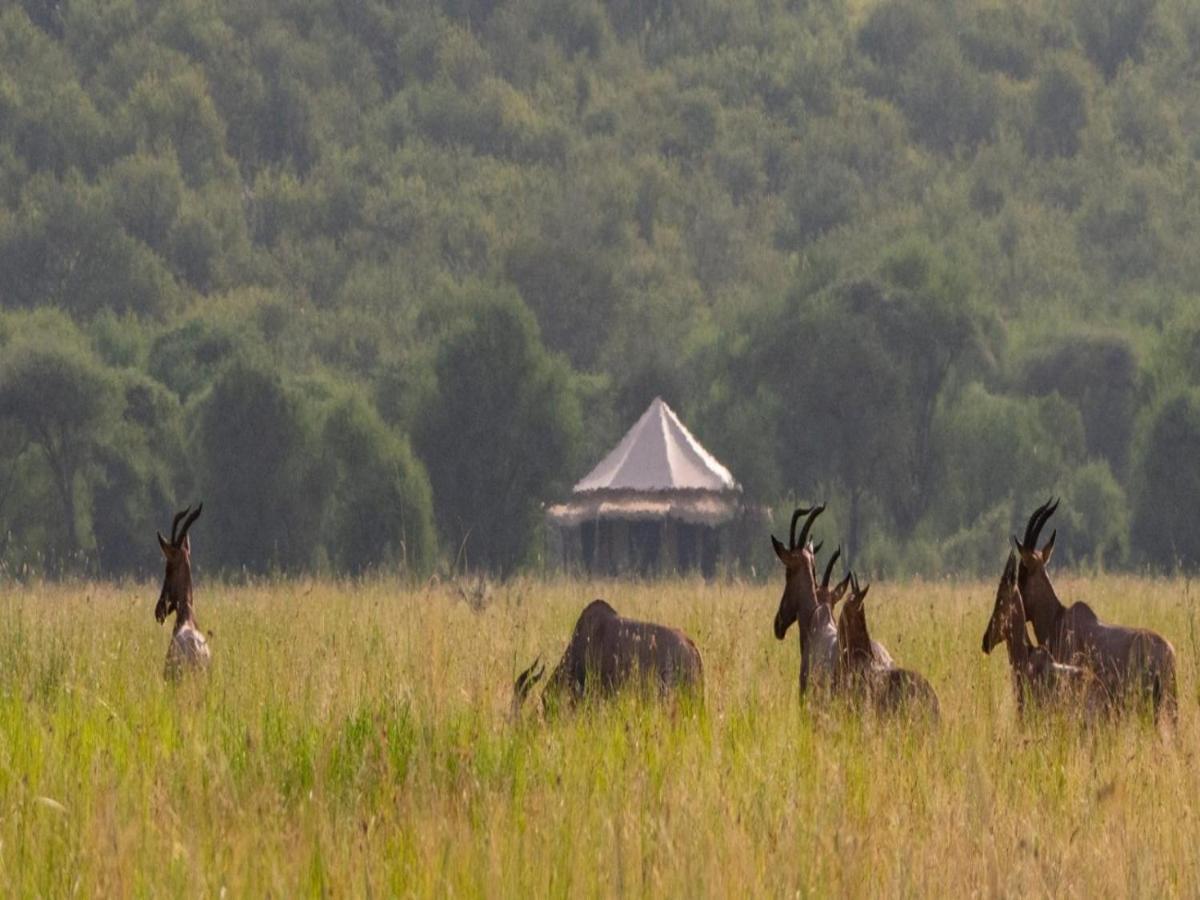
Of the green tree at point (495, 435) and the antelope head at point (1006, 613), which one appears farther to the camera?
the green tree at point (495, 435)

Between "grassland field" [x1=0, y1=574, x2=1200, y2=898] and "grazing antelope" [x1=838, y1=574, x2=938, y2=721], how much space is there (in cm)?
13

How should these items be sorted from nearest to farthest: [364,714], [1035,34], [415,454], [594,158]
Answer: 1. [364,714]
2. [415,454]
3. [594,158]
4. [1035,34]

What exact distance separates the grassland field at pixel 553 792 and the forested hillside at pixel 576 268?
29614mm

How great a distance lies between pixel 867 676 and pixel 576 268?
102m

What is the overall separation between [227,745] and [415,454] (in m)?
47.1

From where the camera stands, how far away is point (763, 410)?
62.3 m

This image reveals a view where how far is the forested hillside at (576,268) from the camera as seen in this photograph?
52.5m

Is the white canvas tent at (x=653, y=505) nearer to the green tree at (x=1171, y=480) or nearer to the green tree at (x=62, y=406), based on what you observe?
the green tree at (x=1171, y=480)

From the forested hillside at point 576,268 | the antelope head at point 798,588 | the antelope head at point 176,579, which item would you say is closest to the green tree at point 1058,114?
the forested hillside at point 576,268

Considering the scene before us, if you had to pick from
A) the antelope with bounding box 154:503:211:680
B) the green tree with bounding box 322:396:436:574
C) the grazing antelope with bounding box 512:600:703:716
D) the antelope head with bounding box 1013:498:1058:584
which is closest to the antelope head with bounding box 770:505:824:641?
the grazing antelope with bounding box 512:600:703:716

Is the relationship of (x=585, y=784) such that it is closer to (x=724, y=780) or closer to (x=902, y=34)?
(x=724, y=780)

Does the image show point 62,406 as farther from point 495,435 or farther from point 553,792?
point 553,792

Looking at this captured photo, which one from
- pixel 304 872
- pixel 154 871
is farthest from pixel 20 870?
pixel 304 872

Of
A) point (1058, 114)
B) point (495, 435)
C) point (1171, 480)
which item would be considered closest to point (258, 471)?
point (495, 435)
